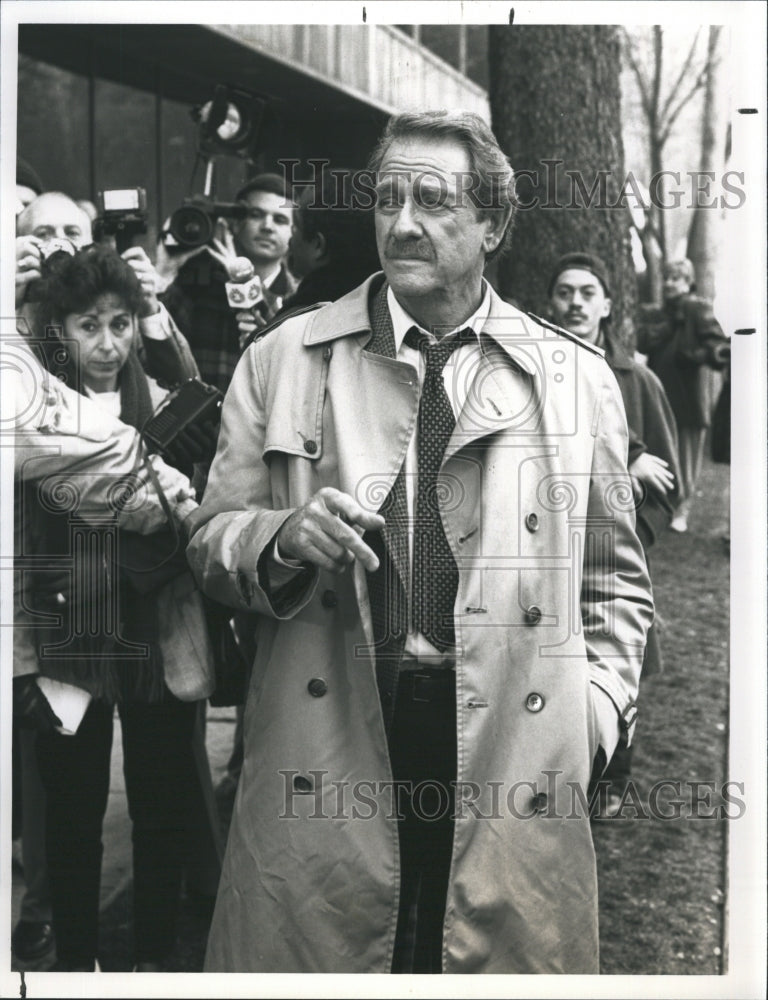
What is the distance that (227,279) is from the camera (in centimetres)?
383

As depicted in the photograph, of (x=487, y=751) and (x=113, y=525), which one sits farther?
(x=113, y=525)

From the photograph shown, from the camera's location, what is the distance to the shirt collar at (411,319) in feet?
11.2

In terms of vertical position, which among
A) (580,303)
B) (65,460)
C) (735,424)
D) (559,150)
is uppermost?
(559,150)

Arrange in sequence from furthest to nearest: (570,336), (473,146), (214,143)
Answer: (214,143), (570,336), (473,146)

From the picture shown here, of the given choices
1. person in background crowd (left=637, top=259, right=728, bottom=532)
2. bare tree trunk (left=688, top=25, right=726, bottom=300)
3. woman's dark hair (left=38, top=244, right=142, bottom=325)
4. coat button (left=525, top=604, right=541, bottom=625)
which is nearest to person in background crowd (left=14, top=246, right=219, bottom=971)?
woman's dark hair (left=38, top=244, right=142, bottom=325)

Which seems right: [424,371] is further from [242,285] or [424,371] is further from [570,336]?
[242,285]

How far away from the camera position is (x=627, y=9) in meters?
3.71

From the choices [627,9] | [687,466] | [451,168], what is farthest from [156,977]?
[627,9]

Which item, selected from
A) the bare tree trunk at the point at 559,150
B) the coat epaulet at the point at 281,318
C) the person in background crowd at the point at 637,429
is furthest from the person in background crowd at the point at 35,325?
the person in background crowd at the point at 637,429

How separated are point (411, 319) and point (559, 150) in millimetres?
730

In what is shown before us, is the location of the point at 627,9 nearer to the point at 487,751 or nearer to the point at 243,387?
the point at 243,387

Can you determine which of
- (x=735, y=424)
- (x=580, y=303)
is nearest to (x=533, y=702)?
(x=735, y=424)

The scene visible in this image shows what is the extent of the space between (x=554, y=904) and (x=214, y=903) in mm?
931

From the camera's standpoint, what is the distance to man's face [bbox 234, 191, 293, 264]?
376 centimetres
